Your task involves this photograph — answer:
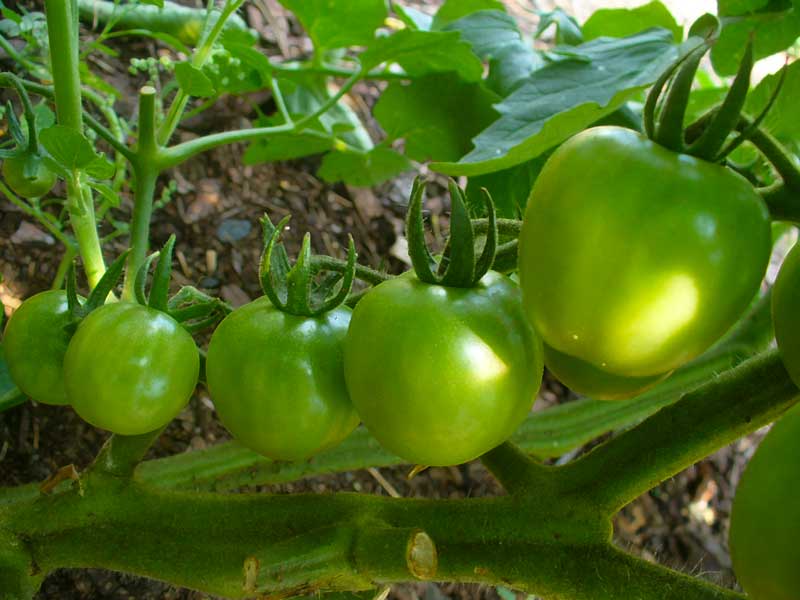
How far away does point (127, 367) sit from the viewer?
61 centimetres

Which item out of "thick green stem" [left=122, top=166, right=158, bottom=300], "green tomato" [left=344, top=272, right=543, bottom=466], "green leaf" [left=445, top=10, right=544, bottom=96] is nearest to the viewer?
"green tomato" [left=344, top=272, right=543, bottom=466]

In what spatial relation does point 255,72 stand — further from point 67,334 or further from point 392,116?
point 67,334

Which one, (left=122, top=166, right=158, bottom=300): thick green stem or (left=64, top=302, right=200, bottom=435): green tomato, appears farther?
(left=122, top=166, right=158, bottom=300): thick green stem

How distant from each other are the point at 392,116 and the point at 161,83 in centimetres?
51

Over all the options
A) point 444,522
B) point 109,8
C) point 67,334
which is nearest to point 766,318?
point 444,522

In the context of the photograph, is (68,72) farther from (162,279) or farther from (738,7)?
(738,7)

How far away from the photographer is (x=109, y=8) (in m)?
1.31

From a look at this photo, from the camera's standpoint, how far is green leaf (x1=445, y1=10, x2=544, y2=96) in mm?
1111

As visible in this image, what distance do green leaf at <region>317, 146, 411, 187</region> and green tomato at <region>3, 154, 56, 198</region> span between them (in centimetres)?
58

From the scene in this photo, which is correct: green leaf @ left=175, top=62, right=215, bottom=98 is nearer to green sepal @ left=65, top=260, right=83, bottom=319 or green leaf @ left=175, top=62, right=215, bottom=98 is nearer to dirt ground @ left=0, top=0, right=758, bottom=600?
green sepal @ left=65, top=260, right=83, bottom=319

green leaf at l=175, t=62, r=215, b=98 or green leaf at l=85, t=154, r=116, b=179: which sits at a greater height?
green leaf at l=175, t=62, r=215, b=98

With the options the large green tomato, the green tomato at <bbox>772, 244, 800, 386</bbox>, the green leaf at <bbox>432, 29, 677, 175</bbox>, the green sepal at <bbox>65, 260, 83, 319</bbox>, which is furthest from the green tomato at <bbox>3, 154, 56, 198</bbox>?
the green tomato at <bbox>772, 244, 800, 386</bbox>

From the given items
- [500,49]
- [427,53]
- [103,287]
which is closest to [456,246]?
[103,287]

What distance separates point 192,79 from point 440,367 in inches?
17.8
